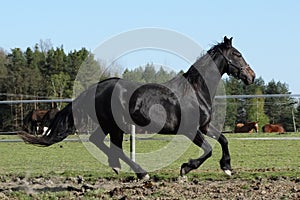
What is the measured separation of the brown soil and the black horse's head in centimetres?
179

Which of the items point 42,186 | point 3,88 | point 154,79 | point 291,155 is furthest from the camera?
point 3,88

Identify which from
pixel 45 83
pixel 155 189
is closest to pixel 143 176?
pixel 155 189

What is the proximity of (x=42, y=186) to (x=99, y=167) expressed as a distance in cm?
279

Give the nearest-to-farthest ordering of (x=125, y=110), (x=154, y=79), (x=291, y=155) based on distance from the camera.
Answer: (x=125, y=110)
(x=154, y=79)
(x=291, y=155)

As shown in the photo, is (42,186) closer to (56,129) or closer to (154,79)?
(56,129)

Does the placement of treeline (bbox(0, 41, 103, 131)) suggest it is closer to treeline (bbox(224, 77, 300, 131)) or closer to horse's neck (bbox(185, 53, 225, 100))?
treeline (bbox(224, 77, 300, 131))

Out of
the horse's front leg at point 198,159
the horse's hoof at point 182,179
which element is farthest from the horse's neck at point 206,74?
the horse's hoof at point 182,179

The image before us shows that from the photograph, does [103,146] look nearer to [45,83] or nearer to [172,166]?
[172,166]

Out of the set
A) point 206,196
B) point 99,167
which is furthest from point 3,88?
point 206,196

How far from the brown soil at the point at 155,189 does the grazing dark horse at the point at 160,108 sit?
0.57 meters

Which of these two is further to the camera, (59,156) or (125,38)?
(59,156)

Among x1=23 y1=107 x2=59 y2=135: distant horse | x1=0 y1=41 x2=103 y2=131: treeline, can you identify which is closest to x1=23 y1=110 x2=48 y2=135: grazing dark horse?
x1=23 y1=107 x2=59 y2=135: distant horse

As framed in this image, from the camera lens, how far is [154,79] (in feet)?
34.0

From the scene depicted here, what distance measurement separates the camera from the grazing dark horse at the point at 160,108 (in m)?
8.23
